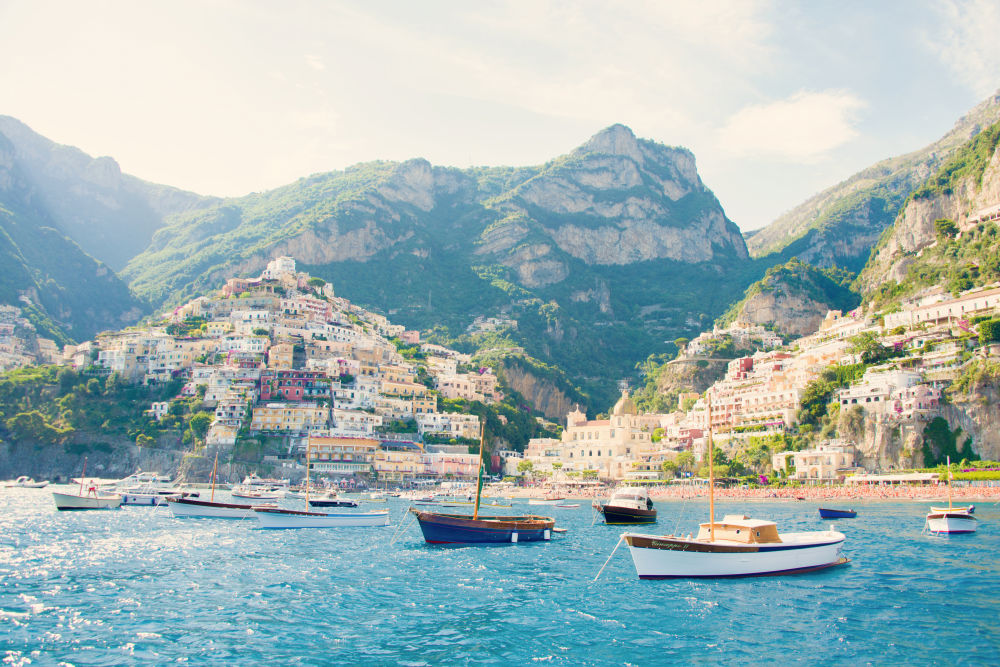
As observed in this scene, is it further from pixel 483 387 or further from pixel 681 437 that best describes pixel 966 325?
pixel 483 387

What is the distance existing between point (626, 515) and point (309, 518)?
24970 mm

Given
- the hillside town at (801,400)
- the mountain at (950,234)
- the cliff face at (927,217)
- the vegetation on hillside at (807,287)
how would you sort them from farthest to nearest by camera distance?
1. the vegetation on hillside at (807,287)
2. the cliff face at (927,217)
3. the mountain at (950,234)
4. the hillside town at (801,400)

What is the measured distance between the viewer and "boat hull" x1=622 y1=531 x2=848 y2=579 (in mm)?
28234

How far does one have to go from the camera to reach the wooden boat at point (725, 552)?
28266mm

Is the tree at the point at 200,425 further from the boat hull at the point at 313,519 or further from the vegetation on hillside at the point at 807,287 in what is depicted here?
the vegetation on hillside at the point at 807,287

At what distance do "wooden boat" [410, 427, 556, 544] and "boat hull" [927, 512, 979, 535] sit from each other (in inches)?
956

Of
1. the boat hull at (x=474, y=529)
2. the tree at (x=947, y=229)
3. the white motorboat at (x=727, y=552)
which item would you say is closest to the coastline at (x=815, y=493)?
the boat hull at (x=474, y=529)

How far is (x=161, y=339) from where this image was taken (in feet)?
425

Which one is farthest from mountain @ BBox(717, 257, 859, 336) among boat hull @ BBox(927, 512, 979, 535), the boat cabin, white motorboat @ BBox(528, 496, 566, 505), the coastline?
the boat cabin

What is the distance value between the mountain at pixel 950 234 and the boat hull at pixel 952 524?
228 ft

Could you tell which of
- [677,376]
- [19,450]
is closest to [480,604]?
[19,450]

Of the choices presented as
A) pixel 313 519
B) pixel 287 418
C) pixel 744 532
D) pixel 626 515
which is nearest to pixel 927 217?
pixel 626 515

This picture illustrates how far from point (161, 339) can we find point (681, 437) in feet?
311

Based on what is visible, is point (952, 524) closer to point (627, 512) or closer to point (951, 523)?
point (951, 523)
